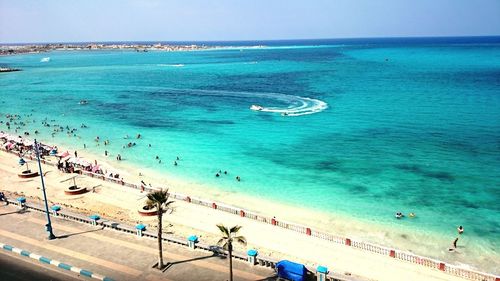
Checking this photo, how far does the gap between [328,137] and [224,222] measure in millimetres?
29165

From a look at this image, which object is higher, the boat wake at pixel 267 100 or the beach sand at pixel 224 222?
the boat wake at pixel 267 100

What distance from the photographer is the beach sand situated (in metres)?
24.0

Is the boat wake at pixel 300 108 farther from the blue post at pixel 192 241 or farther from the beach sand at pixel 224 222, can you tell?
the blue post at pixel 192 241

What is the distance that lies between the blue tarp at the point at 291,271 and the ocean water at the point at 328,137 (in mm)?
11900

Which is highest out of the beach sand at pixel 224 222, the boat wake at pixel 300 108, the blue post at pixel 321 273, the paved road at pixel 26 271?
the blue post at pixel 321 273

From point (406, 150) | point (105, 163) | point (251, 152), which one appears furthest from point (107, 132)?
point (406, 150)

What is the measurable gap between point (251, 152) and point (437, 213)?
78.4ft

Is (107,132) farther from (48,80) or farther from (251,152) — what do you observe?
(48,80)

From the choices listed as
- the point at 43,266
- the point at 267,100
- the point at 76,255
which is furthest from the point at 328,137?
the point at 43,266

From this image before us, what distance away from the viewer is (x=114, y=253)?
76.0ft

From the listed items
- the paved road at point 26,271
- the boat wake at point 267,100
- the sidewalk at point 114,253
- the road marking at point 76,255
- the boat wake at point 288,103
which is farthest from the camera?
the boat wake at point 267,100

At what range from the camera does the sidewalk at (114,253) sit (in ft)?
68.9

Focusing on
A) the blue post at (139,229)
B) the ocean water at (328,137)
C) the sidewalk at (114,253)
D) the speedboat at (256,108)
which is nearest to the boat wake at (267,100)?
the speedboat at (256,108)

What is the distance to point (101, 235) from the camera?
25406 millimetres
